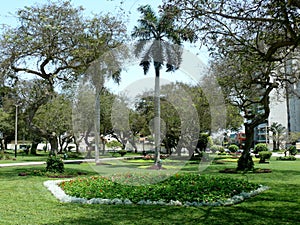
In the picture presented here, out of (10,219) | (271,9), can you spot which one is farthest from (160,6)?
(10,219)

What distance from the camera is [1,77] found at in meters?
16.9

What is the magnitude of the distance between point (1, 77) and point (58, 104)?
A: 751 inches

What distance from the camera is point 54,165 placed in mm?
17359

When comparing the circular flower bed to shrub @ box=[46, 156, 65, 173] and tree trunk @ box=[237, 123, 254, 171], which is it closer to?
shrub @ box=[46, 156, 65, 173]

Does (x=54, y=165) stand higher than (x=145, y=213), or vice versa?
(x=54, y=165)

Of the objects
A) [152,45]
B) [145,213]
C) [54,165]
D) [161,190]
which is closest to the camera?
[145,213]

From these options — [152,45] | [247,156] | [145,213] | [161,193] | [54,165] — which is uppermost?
[152,45]

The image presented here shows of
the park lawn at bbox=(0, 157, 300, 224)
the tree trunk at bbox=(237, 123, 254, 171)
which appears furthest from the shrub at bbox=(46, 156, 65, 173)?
the tree trunk at bbox=(237, 123, 254, 171)

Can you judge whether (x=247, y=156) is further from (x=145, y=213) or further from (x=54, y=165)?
(x=145, y=213)

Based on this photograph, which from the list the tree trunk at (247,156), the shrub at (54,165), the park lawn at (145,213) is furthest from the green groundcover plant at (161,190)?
the tree trunk at (247,156)

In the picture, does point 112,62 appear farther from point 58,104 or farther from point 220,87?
point 58,104

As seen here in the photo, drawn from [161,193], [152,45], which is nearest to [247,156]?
[152,45]

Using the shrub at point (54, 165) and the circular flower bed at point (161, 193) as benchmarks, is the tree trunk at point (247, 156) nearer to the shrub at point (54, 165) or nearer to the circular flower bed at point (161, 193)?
the circular flower bed at point (161, 193)

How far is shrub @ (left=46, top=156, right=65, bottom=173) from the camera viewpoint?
56.7ft
